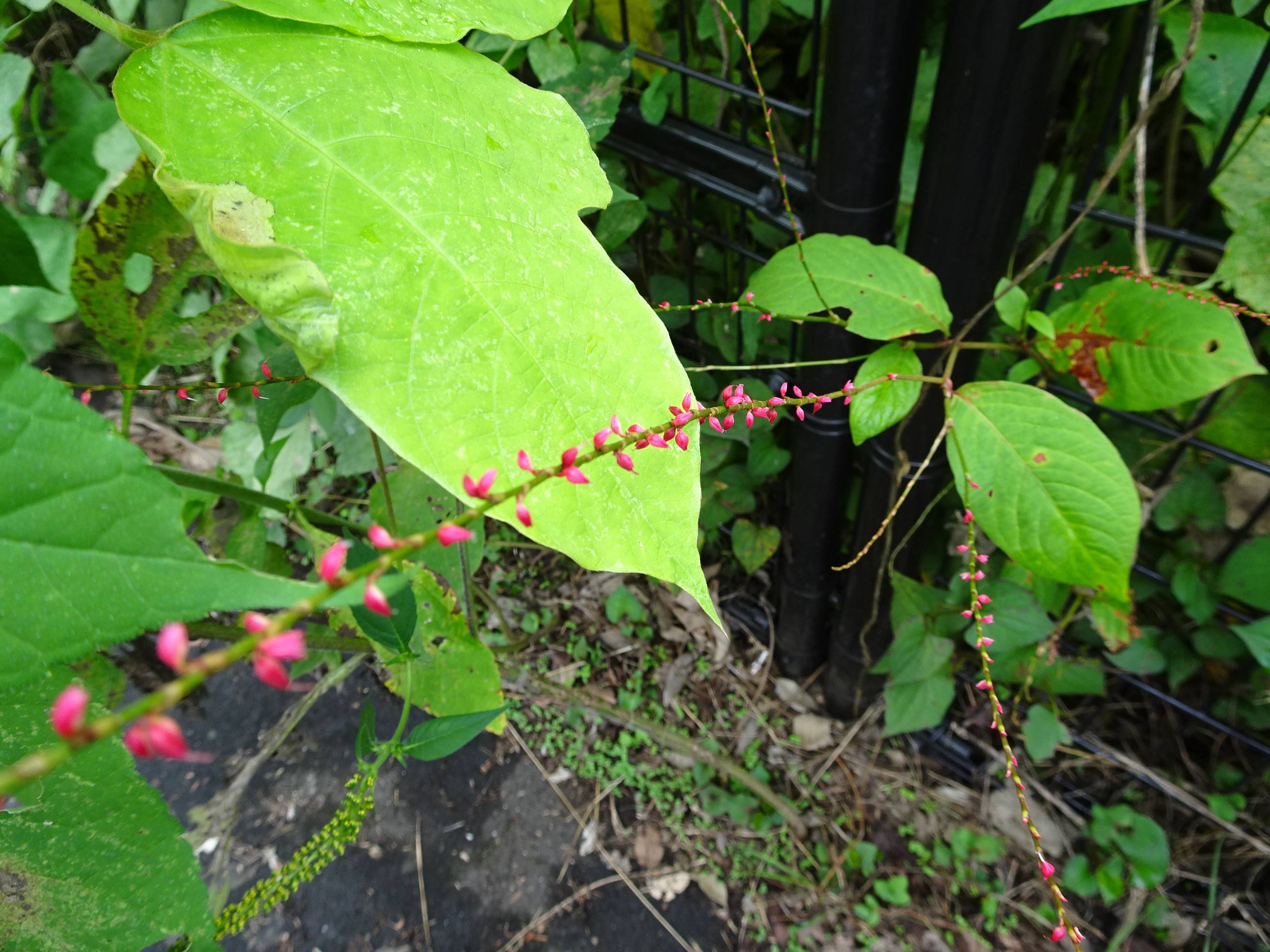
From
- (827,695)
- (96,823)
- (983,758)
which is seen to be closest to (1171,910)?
(983,758)

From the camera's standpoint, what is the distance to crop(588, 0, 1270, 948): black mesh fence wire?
94 cm

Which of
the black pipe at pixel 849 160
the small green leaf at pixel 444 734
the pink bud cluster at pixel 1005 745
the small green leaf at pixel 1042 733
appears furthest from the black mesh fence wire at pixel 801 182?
the small green leaf at pixel 444 734

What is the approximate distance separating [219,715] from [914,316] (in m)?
1.82

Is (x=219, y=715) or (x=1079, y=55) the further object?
(x=219, y=715)

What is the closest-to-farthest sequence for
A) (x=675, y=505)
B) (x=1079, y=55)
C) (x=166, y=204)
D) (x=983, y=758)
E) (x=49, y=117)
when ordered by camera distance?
1. (x=675, y=505)
2. (x=166, y=204)
3. (x=1079, y=55)
4. (x=983, y=758)
5. (x=49, y=117)

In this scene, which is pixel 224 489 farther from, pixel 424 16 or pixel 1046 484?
pixel 1046 484

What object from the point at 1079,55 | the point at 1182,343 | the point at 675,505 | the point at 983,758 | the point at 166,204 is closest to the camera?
the point at 675,505

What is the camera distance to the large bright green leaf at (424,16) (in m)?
0.40

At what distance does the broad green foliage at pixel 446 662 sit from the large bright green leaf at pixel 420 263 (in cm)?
53

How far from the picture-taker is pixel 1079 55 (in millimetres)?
1169

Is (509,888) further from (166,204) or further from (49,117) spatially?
(49,117)

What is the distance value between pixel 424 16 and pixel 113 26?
17 centimetres

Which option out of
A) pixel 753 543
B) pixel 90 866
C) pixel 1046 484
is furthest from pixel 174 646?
pixel 753 543

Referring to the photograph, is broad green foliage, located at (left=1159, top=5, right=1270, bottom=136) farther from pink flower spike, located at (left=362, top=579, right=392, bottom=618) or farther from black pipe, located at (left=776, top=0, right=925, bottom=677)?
pink flower spike, located at (left=362, top=579, right=392, bottom=618)
